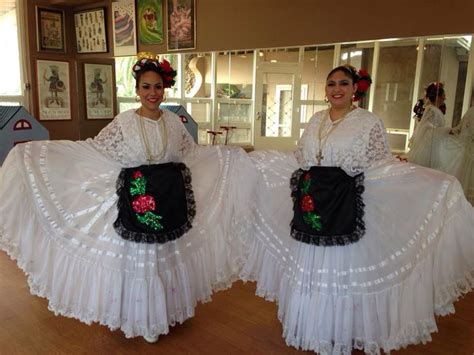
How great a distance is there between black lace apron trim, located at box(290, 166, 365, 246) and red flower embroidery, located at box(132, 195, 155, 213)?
0.83 metres

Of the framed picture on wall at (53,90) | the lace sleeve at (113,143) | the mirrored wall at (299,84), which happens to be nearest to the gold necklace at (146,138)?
the lace sleeve at (113,143)

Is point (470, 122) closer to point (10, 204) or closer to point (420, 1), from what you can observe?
point (420, 1)

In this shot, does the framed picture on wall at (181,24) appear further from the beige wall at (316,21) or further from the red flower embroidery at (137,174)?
the red flower embroidery at (137,174)

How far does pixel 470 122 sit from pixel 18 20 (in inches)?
240

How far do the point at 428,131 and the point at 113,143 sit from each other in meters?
2.67

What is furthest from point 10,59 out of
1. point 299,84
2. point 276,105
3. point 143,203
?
point 143,203

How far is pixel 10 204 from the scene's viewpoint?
2244 millimetres

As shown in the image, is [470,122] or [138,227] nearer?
[138,227]

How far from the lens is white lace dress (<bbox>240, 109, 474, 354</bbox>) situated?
7.00 ft

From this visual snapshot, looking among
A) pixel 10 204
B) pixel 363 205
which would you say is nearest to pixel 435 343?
pixel 363 205

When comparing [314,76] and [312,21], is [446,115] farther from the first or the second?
[312,21]

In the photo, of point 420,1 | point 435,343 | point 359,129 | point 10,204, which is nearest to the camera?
point 359,129

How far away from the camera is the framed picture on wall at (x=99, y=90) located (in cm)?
616

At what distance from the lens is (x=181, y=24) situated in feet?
16.1
